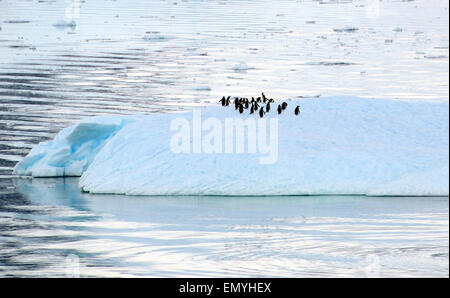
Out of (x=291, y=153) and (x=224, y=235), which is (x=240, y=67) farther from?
(x=224, y=235)

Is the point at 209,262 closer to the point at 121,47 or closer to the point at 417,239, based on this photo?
the point at 417,239

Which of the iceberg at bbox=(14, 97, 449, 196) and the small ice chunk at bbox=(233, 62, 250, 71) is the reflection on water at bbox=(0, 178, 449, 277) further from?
the small ice chunk at bbox=(233, 62, 250, 71)

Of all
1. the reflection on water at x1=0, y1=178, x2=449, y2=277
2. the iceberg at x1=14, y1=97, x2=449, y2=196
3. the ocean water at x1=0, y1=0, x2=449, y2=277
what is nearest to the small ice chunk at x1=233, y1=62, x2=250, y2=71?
the ocean water at x1=0, y1=0, x2=449, y2=277

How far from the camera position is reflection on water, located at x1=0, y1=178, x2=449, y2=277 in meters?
8.52

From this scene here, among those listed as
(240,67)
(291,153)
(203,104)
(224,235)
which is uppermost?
(240,67)

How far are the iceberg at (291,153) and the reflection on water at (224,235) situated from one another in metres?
0.16

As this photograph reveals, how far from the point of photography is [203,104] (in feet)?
63.5

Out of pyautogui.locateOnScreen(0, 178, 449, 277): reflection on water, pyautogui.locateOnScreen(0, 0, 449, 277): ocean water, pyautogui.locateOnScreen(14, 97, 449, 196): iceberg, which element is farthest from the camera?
pyautogui.locateOnScreen(14, 97, 449, 196): iceberg

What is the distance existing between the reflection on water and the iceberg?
159mm

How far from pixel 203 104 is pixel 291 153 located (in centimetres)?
784

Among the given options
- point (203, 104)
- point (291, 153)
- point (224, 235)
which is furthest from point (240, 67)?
point (224, 235)

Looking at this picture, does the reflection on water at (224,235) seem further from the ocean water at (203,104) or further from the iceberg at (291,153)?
the iceberg at (291,153)

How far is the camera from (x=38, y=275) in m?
8.31
